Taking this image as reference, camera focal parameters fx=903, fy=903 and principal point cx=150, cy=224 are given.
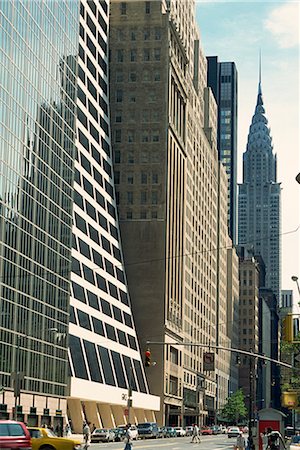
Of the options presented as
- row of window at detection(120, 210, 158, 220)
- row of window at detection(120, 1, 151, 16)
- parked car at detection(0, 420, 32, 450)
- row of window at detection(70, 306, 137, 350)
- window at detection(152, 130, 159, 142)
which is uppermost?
row of window at detection(120, 1, 151, 16)

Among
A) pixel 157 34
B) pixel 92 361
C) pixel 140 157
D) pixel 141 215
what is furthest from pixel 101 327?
pixel 157 34

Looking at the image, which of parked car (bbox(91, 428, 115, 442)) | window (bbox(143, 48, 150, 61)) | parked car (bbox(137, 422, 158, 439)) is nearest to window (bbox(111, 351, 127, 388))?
parked car (bbox(137, 422, 158, 439))

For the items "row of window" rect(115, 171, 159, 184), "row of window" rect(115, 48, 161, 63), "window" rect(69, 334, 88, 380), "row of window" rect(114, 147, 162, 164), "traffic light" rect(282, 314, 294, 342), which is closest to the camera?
"traffic light" rect(282, 314, 294, 342)

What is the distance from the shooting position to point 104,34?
473 feet

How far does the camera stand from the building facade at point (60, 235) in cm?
8606

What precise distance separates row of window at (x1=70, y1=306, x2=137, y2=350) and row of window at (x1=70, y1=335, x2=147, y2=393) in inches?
80.0

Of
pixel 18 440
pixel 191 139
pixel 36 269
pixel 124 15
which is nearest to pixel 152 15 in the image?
pixel 124 15

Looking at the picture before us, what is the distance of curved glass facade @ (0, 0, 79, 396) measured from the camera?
277 ft

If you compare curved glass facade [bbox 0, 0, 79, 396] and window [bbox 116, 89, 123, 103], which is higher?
window [bbox 116, 89, 123, 103]

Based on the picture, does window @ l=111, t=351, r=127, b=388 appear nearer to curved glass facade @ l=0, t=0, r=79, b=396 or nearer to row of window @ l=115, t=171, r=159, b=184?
curved glass facade @ l=0, t=0, r=79, b=396

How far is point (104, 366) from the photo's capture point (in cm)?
11556

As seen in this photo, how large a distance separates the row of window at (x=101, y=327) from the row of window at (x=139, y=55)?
139 feet

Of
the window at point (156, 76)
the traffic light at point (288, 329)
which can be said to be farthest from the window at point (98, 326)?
the traffic light at point (288, 329)

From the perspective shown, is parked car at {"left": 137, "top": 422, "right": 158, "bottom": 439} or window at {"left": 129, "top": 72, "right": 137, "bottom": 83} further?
window at {"left": 129, "top": 72, "right": 137, "bottom": 83}
